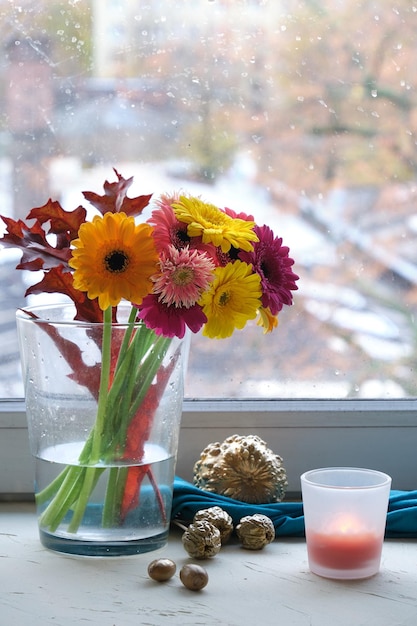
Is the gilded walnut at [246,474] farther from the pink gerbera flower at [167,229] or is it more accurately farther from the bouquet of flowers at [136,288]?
the pink gerbera flower at [167,229]

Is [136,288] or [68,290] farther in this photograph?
[68,290]

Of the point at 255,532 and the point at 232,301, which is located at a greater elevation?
the point at 232,301

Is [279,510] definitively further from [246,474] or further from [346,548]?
[346,548]

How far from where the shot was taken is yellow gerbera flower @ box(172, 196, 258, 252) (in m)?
0.88

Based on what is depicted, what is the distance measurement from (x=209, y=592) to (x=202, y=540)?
0.27 feet

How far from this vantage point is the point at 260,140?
123 centimetres

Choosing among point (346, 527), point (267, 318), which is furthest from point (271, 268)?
point (346, 527)

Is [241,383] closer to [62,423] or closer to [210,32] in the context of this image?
[62,423]

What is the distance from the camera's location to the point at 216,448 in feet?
3.63

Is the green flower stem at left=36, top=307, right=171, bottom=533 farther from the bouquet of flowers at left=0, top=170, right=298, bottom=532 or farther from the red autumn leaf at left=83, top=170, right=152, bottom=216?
the red autumn leaf at left=83, top=170, right=152, bottom=216

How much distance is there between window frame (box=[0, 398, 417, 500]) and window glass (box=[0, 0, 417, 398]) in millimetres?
45

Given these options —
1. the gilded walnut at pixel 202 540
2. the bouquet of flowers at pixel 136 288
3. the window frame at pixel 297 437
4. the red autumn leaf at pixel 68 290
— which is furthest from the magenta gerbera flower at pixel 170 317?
the window frame at pixel 297 437

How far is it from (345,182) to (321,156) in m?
0.05

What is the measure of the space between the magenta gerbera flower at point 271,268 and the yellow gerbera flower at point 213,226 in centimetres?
2
